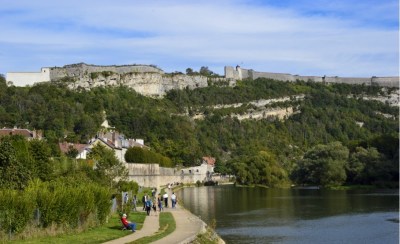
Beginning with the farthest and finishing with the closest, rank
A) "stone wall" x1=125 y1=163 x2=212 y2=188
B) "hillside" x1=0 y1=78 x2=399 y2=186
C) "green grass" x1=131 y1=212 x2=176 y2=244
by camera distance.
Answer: "hillside" x1=0 y1=78 x2=399 y2=186
"stone wall" x1=125 y1=163 x2=212 y2=188
"green grass" x1=131 y1=212 x2=176 y2=244

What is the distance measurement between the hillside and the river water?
69.7 ft

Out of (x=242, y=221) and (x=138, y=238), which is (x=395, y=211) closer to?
(x=242, y=221)

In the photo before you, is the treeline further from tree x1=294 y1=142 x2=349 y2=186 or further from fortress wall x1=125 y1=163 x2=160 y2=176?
tree x1=294 y1=142 x2=349 y2=186

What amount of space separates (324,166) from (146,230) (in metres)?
72.9

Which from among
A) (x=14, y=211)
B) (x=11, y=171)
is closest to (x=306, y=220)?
(x=11, y=171)

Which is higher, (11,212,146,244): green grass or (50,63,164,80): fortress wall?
(50,63,164,80): fortress wall

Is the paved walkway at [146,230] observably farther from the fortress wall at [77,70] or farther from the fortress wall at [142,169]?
the fortress wall at [77,70]

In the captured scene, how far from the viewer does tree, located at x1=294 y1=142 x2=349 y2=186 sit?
334 ft

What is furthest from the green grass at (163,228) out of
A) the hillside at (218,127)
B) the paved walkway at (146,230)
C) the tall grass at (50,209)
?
the hillside at (218,127)

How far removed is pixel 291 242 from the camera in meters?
38.4

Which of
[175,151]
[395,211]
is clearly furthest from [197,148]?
[395,211]

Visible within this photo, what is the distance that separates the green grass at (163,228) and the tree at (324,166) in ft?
198

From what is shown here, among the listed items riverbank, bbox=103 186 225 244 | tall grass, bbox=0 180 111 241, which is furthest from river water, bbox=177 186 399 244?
tall grass, bbox=0 180 111 241

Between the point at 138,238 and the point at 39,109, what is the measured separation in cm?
10240
